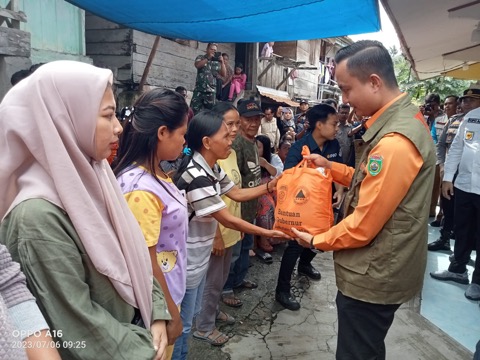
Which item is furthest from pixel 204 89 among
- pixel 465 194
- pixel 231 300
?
pixel 465 194

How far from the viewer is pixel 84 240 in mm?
934

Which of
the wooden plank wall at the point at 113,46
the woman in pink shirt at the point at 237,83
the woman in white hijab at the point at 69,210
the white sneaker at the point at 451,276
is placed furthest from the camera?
the woman in pink shirt at the point at 237,83

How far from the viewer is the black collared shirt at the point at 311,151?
3.12m

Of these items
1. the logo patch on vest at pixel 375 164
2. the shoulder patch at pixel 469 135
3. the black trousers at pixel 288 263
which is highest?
the shoulder patch at pixel 469 135

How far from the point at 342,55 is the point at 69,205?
143 centimetres

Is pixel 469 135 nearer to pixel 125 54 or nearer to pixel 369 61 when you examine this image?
pixel 369 61

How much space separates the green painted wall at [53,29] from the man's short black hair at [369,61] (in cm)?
444

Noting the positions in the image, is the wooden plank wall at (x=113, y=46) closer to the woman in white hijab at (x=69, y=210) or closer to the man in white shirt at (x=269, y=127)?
the man in white shirt at (x=269, y=127)

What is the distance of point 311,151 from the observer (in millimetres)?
3213

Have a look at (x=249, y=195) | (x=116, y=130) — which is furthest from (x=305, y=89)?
(x=116, y=130)

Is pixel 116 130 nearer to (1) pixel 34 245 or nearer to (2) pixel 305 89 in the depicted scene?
(1) pixel 34 245

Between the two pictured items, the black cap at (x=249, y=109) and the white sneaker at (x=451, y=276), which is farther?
the white sneaker at (x=451, y=276)

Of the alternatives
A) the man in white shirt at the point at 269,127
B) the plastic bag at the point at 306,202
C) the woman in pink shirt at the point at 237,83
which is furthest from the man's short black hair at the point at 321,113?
the woman in pink shirt at the point at 237,83

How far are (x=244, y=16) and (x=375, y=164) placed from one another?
241cm
